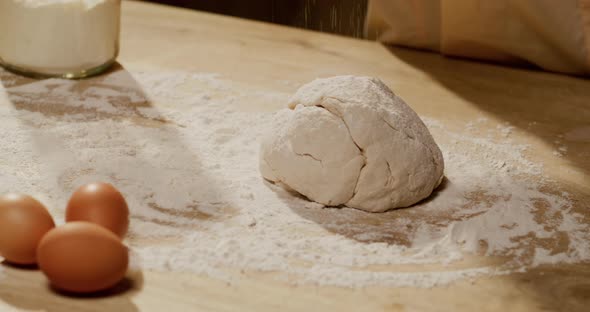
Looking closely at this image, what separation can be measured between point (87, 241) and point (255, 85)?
2.99 ft

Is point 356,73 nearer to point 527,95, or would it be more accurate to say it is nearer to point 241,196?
point 527,95

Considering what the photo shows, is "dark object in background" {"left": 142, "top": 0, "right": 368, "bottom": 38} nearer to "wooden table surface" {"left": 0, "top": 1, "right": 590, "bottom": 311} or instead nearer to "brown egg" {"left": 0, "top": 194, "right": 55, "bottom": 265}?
"wooden table surface" {"left": 0, "top": 1, "right": 590, "bottom": 311}

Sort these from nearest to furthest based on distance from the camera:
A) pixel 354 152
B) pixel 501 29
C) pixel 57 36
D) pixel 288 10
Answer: pixel 354 152 < pixel 57 36 < pixel 501 29 < pixel 288 10

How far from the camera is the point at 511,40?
2.09 meters

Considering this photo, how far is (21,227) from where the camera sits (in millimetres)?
1086

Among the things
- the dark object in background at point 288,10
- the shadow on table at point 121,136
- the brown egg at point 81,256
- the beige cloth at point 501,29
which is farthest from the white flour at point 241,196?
the dark object in background at point 288,10

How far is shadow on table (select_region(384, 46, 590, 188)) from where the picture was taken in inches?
67.8

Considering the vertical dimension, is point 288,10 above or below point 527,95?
below

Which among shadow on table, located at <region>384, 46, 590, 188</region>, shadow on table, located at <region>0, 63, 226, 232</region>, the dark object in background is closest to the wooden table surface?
shadow on table, located at <region>384, 46, 590, 188</region>

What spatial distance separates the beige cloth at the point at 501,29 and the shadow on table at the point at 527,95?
1.7 inches

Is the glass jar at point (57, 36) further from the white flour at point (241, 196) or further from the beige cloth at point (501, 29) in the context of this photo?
the beige cloth at point (501, 29)

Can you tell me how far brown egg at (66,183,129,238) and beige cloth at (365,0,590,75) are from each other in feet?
4.03

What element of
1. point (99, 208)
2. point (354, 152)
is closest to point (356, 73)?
point (354, 152)

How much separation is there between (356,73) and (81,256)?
113 cm
